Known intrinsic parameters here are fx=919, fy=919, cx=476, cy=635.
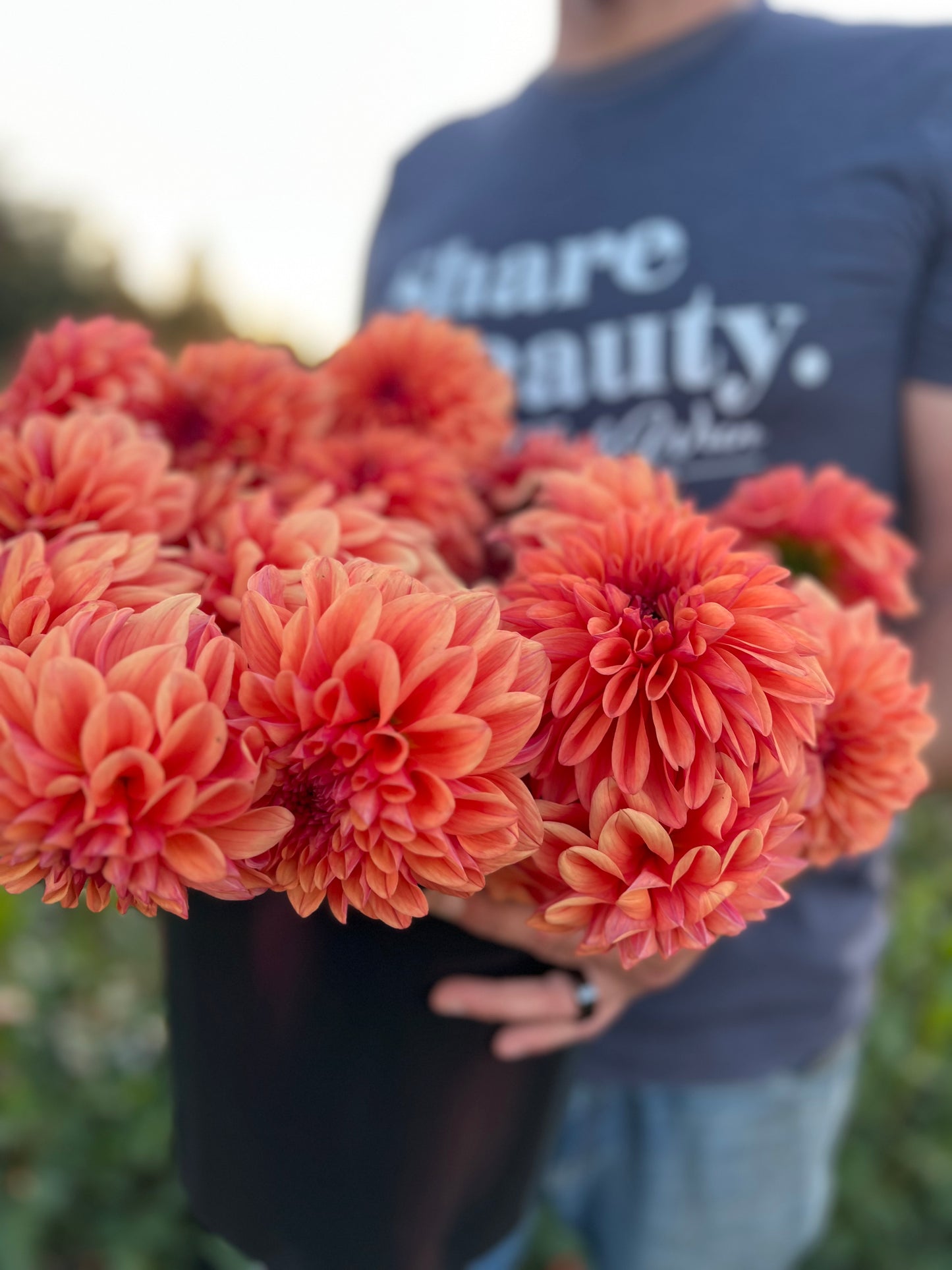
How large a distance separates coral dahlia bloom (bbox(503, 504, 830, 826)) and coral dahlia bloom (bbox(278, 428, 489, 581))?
0.13 metres

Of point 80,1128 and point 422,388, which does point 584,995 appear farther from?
point 80,1128

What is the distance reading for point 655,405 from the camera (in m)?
0.78

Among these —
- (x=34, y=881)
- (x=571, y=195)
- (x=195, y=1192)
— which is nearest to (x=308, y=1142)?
(x=195, y=1192)

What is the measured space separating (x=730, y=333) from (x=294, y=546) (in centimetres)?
56

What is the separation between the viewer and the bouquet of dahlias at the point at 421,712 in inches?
9.4

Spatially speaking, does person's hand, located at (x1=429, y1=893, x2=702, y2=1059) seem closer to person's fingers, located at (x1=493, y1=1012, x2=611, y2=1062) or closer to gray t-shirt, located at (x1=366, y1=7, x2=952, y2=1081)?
person's fingers, located at (x1=493, y1=1012, x2=611, y2=1062)

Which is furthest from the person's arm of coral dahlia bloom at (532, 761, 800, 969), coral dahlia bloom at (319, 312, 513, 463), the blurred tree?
the blurred tree

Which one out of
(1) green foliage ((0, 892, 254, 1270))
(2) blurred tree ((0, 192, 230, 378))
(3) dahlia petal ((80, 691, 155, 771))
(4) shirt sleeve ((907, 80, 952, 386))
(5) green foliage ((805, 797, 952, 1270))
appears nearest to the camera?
(3) dahlia petal ((80, 691, 155, 771))

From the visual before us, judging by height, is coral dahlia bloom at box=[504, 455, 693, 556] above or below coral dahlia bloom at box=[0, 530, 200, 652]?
below

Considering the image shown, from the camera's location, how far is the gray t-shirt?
73 cm

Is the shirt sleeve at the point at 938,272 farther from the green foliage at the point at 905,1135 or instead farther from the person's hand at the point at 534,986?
the green foliage at the point at 905,1135

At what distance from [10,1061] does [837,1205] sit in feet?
3.50

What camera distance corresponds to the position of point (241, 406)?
1.43 feet

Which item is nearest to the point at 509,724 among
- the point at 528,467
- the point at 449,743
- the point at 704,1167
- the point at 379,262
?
the point at 449,743
